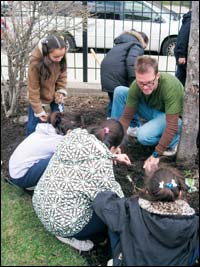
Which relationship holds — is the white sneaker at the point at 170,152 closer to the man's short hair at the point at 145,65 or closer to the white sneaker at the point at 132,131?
the white sneaker at the point at 132,131

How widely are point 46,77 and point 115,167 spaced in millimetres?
977

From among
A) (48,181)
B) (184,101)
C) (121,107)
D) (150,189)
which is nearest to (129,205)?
(150,189)

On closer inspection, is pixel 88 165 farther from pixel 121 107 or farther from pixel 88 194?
pixel 121 107

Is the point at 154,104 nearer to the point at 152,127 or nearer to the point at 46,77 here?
the point at 152,127

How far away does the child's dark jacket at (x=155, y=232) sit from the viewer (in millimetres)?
2078

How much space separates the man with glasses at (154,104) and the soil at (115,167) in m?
0.13

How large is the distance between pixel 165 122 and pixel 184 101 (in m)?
0.38

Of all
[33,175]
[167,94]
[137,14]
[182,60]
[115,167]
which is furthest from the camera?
[137,14]

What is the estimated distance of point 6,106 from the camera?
463cm

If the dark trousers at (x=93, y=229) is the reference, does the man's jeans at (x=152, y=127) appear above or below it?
above

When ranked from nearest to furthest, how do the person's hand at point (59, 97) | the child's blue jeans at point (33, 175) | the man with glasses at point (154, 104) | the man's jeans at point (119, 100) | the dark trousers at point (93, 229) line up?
the dark trousers at point (93, 229) < the child's blue jeans at point (33, 175) < the man with glasses at point (154, 104) < the man's jeans at point (119, 100) < the person's hand at point (59, 97)

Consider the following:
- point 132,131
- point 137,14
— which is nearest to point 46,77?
point 132,131

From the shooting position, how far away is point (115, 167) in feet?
11.6

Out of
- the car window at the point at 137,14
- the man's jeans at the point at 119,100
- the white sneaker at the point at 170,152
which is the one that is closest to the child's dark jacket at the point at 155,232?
the white sneaker at the point at 170,152
